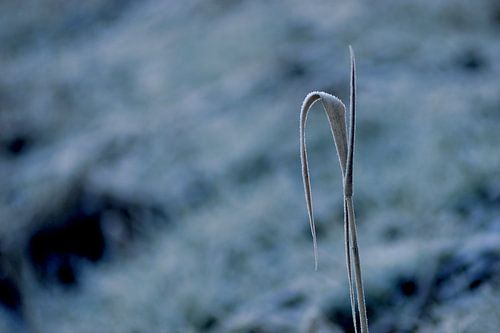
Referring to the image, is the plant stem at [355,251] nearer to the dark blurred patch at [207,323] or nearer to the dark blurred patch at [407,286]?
the dark blurred patch at [407,286]

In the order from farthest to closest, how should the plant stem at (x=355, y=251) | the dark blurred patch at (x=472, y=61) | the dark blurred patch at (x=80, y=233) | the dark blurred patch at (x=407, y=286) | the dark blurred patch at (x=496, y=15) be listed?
the dark blurred patch at (x=496, y=15) < the dark blurred patch at (x=472, y=61) < the dark blurred patch at (x=80, y=233) < the dark blurred patch at (x=407, y=286) < the plant stem at (x=355, y=251)

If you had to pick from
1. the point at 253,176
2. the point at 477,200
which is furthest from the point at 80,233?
the point at 477,200

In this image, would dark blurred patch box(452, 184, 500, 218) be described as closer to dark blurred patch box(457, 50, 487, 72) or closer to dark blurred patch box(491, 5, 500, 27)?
dark blurred patch box(457, 50, 487, 72)

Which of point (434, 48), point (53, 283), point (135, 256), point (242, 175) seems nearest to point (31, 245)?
point (53, 283)

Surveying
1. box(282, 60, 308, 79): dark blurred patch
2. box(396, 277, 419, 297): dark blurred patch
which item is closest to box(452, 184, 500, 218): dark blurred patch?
box(396, 277, 419, 297): dark blurred patch

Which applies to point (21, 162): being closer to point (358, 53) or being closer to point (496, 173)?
point (358, 53)

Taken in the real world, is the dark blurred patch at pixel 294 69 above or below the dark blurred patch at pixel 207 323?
above

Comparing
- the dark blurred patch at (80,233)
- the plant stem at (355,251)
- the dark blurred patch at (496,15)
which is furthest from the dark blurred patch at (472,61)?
the plant stem at (355,251)
